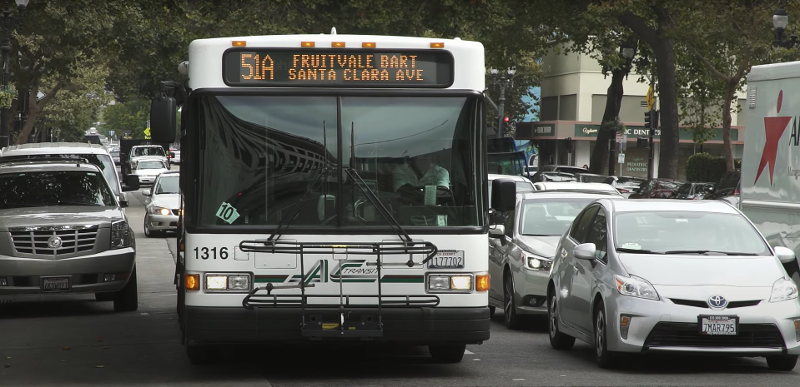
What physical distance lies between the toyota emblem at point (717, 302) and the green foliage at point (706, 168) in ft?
122

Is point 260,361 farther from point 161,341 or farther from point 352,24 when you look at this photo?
point 352,24

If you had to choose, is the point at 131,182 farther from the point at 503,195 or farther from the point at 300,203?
the point at 300,203

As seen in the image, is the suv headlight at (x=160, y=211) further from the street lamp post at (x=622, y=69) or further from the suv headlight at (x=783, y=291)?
the suv headlight at (x=783, y=291)

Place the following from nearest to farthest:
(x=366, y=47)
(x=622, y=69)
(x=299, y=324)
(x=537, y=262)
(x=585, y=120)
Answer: (x=299, y=324) → (x=366, y=47) → (x=537, y=262) → (x=622, y=69) → (x=585, y=120)

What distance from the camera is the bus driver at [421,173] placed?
9320 mm

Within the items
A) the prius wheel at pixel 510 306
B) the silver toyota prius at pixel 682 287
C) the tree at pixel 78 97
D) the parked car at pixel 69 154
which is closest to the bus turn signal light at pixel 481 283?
the silver toyota prius at pixel 682 287


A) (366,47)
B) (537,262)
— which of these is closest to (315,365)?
(366,47)

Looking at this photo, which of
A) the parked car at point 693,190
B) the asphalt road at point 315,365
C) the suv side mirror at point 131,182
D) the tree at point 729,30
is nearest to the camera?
the asphalt road at point 315,365

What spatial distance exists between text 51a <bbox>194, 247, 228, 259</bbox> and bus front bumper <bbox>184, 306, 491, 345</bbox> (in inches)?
15.0

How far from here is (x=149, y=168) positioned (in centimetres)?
5472

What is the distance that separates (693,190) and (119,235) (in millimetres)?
21021

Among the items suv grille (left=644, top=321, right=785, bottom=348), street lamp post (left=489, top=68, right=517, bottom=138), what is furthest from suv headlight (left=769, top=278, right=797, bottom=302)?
street lamp post (left=489, top=68, right=517, bottom=138)

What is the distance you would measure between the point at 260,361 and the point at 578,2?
25.2 m

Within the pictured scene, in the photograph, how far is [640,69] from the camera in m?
51.8
